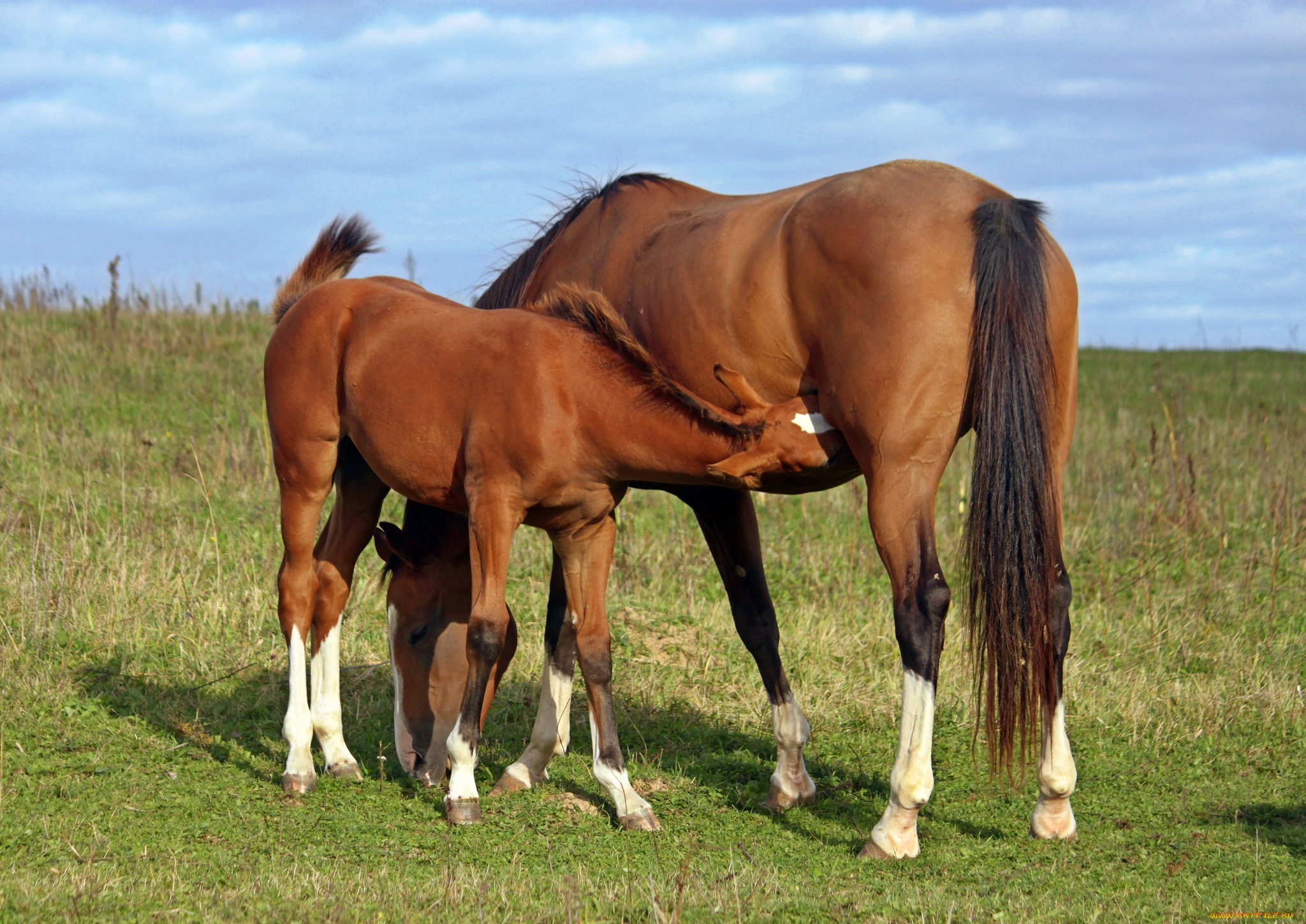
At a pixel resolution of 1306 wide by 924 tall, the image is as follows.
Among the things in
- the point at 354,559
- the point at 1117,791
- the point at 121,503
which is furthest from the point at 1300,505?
the point at 121,503

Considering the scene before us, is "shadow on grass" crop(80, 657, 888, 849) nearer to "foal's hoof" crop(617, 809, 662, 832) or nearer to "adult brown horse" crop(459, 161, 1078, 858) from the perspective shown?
"foal's hoof" crop(617, 809, 662, 832)

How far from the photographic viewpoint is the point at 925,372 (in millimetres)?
3693

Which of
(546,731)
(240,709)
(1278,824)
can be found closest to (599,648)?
(546,731)

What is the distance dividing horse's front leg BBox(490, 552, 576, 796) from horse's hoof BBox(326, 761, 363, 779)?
2.02 feet

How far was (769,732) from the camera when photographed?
5.71m

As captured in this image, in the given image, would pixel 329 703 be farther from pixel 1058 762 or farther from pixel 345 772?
pixel 1058 762

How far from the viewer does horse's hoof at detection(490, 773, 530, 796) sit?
4.81 meters

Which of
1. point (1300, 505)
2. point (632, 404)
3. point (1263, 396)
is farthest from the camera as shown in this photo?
point (1263, 396)

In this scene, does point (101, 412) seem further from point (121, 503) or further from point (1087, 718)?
point (1087, 718)

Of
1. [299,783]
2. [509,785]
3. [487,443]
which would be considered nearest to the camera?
[487,443]

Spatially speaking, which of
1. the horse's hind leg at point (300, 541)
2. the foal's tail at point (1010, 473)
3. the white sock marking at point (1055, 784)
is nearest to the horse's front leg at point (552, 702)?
the horse's hind leg at point (300, 541)

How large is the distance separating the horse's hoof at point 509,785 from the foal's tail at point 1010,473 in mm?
1976

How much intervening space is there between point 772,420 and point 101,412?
27.8ft

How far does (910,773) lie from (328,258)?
3863mm
